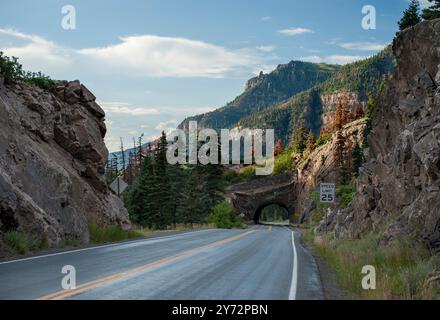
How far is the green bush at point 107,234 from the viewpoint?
24062mm

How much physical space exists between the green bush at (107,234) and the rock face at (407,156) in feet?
35.7

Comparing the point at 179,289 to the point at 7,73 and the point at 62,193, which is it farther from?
the point at 7,73

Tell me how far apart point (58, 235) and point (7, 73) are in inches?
344

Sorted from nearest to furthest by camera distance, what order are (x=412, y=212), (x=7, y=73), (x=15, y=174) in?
(x=412, y=212) → (x=15, y=174) → (x=7, y=73)

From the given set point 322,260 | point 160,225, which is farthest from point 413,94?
point 160,225

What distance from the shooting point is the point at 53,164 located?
22609mm

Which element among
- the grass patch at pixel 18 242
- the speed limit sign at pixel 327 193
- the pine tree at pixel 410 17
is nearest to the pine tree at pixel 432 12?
the pine tree at pixel 410 17

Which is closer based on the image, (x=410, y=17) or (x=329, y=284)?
(x=329, y=284)

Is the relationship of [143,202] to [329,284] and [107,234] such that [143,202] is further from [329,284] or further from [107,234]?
[329,284]

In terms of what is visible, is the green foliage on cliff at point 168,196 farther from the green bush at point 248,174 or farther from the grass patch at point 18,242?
the grass patch at point 18,242

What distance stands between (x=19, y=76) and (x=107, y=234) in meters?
8.39

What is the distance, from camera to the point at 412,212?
15586 mm

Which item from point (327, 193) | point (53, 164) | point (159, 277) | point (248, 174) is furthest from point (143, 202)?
point (159, 277)

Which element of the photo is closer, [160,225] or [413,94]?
[413,94]
